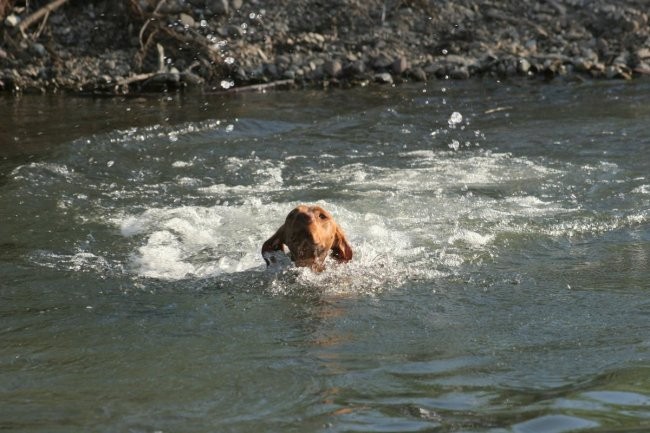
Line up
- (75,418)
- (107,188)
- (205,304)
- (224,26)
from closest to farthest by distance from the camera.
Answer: (75,418) < (205,304) < (107,188) < (224,26)

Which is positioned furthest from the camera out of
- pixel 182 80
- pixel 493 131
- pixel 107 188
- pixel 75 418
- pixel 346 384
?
pixel 182 80

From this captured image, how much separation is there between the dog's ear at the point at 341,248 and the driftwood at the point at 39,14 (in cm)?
883

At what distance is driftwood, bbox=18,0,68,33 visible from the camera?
13.7 meters

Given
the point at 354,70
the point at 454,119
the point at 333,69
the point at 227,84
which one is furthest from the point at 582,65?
the point at 227,84

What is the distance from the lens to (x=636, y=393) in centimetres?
414

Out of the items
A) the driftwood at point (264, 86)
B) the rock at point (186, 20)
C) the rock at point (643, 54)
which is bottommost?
the driftwood at point (264, 86)

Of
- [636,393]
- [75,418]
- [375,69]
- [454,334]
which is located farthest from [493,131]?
[75,418]

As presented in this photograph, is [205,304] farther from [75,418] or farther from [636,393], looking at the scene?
[636,393]

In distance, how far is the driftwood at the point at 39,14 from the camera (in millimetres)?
13695

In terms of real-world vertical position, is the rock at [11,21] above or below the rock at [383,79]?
above

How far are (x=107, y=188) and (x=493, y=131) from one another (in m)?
4.21

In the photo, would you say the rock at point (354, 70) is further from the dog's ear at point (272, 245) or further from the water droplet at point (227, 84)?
the dog's ear at point (272, 245)

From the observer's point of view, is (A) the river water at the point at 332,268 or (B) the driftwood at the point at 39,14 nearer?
(A) the river water at the point at 332,268

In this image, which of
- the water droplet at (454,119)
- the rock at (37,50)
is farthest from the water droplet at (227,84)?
the water droplet at (454,119)
